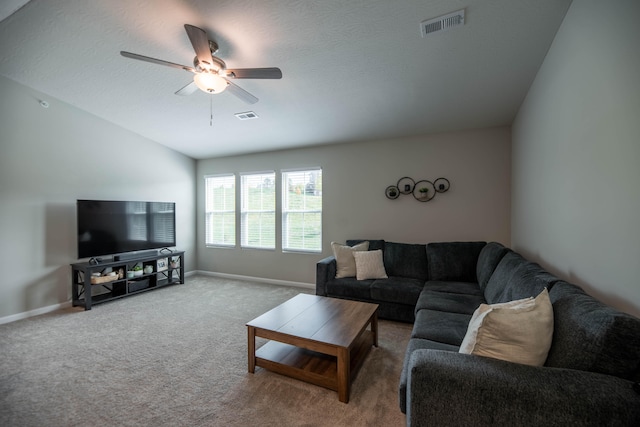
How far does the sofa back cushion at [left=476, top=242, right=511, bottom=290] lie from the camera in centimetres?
277

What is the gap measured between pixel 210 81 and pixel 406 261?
3181 mm

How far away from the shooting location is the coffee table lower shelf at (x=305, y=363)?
201cm

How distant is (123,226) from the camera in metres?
4.24

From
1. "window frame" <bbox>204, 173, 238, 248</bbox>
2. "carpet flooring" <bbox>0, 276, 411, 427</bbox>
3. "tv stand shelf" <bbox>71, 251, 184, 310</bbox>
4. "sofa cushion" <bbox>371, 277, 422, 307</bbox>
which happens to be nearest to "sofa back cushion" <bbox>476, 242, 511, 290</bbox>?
"sofa cushion" <bbox>371, 277, 422, 307</bbox>

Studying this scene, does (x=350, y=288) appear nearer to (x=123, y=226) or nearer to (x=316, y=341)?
(x=316, y=341)

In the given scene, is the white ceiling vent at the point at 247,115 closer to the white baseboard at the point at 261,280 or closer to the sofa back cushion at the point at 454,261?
the white baseboard at the point at 261,280

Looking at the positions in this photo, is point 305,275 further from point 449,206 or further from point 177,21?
point 177,21

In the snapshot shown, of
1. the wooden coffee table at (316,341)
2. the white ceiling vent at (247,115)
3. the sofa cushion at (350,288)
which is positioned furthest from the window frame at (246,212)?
the wooden coffee table at (316,341)

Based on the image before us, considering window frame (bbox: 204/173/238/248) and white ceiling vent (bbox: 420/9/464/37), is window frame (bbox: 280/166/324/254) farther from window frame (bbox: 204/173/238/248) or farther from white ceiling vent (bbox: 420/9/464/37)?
white ceiling vent (bbox: 420/9/464/37)

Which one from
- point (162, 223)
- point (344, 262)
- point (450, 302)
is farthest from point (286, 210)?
point (450, 302)

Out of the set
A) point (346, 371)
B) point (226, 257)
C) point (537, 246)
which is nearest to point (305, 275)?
point (226, 257)

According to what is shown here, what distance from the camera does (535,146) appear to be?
2.61 meters

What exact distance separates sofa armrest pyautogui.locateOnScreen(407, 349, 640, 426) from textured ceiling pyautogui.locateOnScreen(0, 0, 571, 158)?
90.3 inches

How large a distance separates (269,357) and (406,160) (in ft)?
10.9
